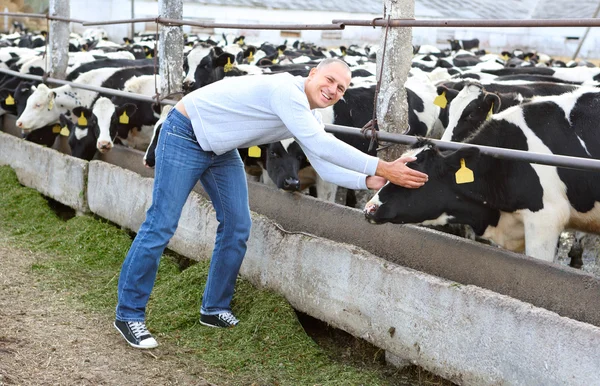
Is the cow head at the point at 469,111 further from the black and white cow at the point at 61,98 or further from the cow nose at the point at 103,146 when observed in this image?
the black and white cow at the point at 61,98

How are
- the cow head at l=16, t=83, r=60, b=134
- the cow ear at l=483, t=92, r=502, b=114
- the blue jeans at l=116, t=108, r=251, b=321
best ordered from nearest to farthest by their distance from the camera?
the blue jeans at l=116, t=108, r=251, b=321, the cow ear at l=483, t=92, r=502, b=114, the cow head at l=16, t=83, r=60, b=134

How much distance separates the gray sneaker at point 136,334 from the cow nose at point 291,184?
5.90 feet

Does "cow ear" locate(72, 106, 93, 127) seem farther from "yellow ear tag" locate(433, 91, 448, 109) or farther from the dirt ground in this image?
"yellow ear tag" locate(433, 91, 448, 109)

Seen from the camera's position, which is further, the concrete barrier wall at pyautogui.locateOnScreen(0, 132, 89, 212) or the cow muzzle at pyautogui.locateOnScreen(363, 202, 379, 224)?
the concrete barrier wall at pyautogui.locateOnScreen(0, 132, 89, 212)

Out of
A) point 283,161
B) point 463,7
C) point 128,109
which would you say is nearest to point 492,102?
point 283,161

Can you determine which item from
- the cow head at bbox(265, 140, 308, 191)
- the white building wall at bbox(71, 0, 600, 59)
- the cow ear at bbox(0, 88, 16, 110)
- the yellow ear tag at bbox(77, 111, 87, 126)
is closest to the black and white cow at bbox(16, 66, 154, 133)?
the cow ear at bbox(0, 88, 16, 110)

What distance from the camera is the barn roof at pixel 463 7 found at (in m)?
35.5

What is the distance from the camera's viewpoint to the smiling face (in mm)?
3891

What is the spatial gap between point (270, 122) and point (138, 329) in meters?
1.33

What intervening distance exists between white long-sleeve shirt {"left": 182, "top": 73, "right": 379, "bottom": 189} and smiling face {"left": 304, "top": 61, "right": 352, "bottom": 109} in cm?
6

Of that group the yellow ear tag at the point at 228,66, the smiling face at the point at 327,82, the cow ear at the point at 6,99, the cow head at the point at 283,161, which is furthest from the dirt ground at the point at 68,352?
the cow ear at the point at 6,99

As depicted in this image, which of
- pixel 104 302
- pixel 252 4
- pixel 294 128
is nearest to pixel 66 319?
pixel 104 302

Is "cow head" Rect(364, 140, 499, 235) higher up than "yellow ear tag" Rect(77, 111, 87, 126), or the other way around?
"cow head" Rect(364, 140, 499, 235)

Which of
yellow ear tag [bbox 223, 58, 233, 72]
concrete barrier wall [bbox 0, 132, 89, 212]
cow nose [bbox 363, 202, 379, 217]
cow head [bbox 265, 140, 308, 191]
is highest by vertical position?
cow nose [bbox 363, 202, 379, 217]
